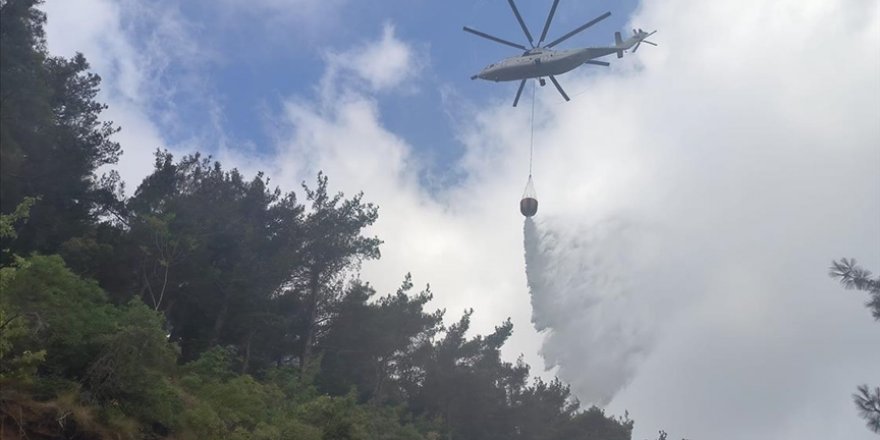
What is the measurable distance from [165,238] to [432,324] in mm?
22066

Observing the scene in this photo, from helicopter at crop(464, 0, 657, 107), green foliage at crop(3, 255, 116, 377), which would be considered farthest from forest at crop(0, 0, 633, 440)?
helicopter at crop(464, 0, 657, 107)

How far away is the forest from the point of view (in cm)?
2127

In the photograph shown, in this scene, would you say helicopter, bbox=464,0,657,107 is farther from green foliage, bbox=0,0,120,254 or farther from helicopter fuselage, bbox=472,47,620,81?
green foliage, bbox=0,0,120,254

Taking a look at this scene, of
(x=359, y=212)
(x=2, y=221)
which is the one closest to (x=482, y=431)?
(x=359, y=212)

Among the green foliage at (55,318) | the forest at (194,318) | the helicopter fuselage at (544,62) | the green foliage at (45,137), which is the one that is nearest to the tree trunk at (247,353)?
the forest at (194,318)

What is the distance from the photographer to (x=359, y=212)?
5091 cm

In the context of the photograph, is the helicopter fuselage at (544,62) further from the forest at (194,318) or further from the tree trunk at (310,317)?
the tree trunk at (310,317)

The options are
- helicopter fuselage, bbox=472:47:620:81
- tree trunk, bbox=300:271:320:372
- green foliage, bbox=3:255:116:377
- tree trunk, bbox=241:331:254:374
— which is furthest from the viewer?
tree trunk, bbox=300:271:320:372

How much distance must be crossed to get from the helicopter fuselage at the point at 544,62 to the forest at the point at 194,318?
14349 millimetres

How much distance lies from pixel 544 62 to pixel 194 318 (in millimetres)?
26393

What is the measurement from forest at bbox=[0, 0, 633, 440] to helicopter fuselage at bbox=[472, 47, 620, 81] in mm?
14349

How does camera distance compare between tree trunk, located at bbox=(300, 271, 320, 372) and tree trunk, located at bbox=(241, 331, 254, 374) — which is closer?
tree trunk, located at bbox=(241, 331, 254, 374)

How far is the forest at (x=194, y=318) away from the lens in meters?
21.3

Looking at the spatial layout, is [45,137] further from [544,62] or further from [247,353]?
[544,62]
